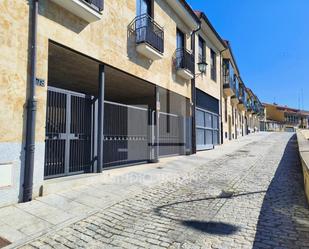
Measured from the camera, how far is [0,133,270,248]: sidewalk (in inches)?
163

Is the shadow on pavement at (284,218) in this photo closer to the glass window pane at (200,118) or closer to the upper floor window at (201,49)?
the glass window pane at (200,118)

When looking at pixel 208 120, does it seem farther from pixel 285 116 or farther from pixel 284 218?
pixel 285 116

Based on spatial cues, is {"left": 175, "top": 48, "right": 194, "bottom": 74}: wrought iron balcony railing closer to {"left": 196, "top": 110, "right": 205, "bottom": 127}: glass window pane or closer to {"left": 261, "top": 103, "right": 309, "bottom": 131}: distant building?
{"left": 196, "top": 110, "right": 205, "bottom": 127}: glass window pane

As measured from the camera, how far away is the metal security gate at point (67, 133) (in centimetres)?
630

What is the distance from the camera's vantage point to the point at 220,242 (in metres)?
3.66

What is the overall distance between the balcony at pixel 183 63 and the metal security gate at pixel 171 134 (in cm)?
219

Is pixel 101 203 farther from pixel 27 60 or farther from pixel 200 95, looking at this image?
pixel 200 95

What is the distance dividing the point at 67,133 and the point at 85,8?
10.8 ft

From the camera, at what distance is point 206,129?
17156 millimetres

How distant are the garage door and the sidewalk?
726 cm

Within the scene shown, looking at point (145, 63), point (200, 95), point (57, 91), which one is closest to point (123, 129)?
point (145, 63)

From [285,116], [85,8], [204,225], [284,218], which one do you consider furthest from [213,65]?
[285,116]

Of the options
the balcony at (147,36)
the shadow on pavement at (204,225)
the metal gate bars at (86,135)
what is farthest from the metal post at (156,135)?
the shadow on pavement at (204,225)

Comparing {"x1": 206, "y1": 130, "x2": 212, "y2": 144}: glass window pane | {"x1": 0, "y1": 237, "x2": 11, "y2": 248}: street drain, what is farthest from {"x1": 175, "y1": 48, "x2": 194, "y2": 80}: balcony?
{"x1": 0, "y1": 237, "x2": 11, "y2": 248}: street drain
